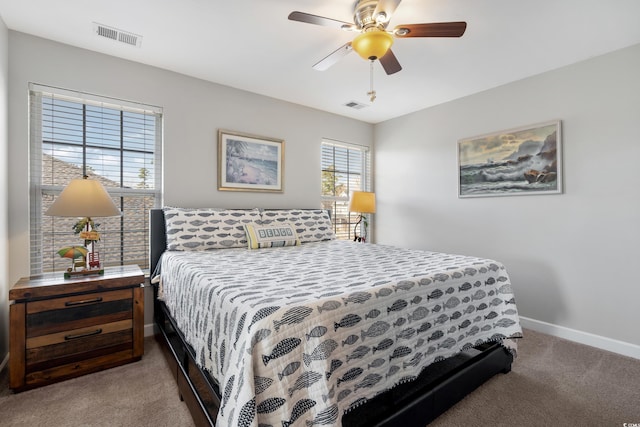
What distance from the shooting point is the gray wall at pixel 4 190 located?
2137 mm

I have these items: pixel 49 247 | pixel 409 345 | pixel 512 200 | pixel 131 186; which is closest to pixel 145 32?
pixel 131 186

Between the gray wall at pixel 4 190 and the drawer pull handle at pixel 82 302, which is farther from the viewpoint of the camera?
the gray wall at pixel 4 190

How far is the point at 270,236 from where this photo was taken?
9.78ft

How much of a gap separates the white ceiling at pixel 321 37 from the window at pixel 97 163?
519 mm

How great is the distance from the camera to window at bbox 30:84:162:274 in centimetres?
244

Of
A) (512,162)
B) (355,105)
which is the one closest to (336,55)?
(355,105)

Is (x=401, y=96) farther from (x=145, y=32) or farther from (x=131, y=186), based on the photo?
(x=131, y=186)

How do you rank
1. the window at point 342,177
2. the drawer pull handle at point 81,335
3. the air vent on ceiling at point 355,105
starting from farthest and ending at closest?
the window at point 342,177 < the air vent on ceiling at point 355,105 < the drawer pull handle at point 81,335

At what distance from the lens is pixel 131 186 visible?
284cm

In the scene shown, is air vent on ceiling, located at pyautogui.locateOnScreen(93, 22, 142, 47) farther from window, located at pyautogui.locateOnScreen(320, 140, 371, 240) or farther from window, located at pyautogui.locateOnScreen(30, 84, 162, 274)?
window, located at pyautogui.locateOnScreen(320, 140, 371, 240)

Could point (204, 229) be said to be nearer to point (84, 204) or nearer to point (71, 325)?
point (84, 204)

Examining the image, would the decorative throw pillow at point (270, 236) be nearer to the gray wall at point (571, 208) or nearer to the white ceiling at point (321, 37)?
the white ceiling at point (321, 37)

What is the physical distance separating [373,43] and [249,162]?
2.08 metres

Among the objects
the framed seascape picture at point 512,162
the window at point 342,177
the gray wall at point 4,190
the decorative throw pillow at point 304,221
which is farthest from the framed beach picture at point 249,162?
the framed seascape picture at point 512,162
